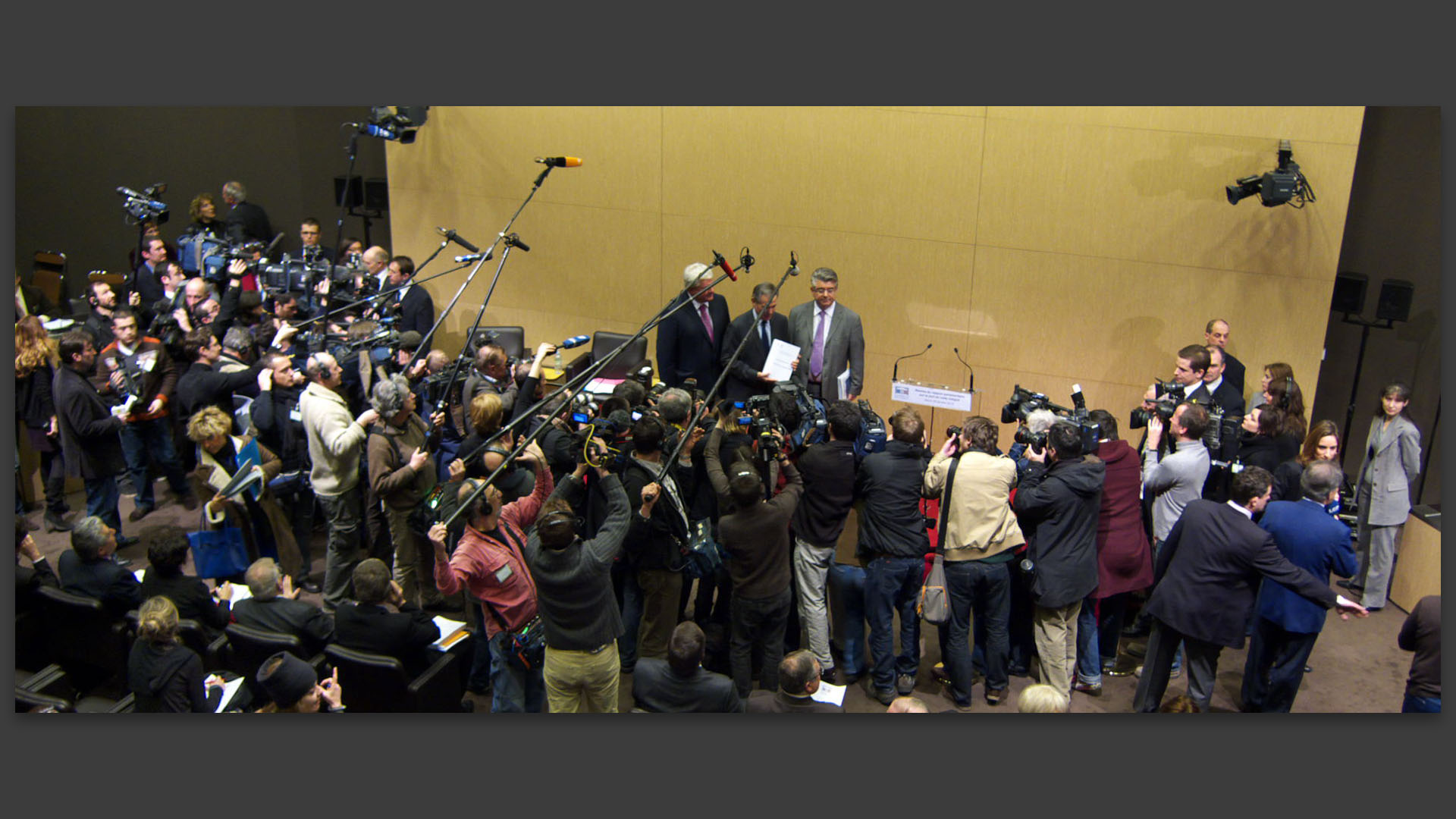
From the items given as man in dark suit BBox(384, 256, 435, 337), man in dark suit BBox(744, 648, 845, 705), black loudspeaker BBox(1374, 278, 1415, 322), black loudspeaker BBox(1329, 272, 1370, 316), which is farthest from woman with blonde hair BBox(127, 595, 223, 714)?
black loudspeaker BBox(1374, 278, 1415, 322)

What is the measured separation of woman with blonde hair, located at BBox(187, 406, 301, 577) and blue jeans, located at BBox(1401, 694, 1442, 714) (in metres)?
5.38

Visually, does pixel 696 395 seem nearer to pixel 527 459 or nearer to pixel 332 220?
pixel 527 459

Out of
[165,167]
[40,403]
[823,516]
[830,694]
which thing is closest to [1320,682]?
[830,694]

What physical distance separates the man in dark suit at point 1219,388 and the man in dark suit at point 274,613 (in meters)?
4.71

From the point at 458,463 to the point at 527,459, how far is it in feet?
1.05

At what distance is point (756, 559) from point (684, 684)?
845 millimetres

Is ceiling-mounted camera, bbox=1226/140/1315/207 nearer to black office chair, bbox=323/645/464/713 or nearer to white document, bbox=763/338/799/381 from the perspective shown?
white document, bbox=763/338/799/381

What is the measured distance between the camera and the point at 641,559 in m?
4.58

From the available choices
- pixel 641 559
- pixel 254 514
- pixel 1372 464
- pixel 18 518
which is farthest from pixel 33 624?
pixel 1372 464

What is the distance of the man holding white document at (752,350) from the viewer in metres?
6.31

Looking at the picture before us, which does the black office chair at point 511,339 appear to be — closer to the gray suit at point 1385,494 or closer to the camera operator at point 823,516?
the camera operator at point 823,516

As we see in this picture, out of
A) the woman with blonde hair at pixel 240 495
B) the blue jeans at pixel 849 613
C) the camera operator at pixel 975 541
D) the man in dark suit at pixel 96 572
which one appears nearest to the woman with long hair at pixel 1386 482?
the camera operator at pixel 975 541

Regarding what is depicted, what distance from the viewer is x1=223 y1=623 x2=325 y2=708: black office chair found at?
12.9 feet

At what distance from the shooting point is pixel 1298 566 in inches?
169
